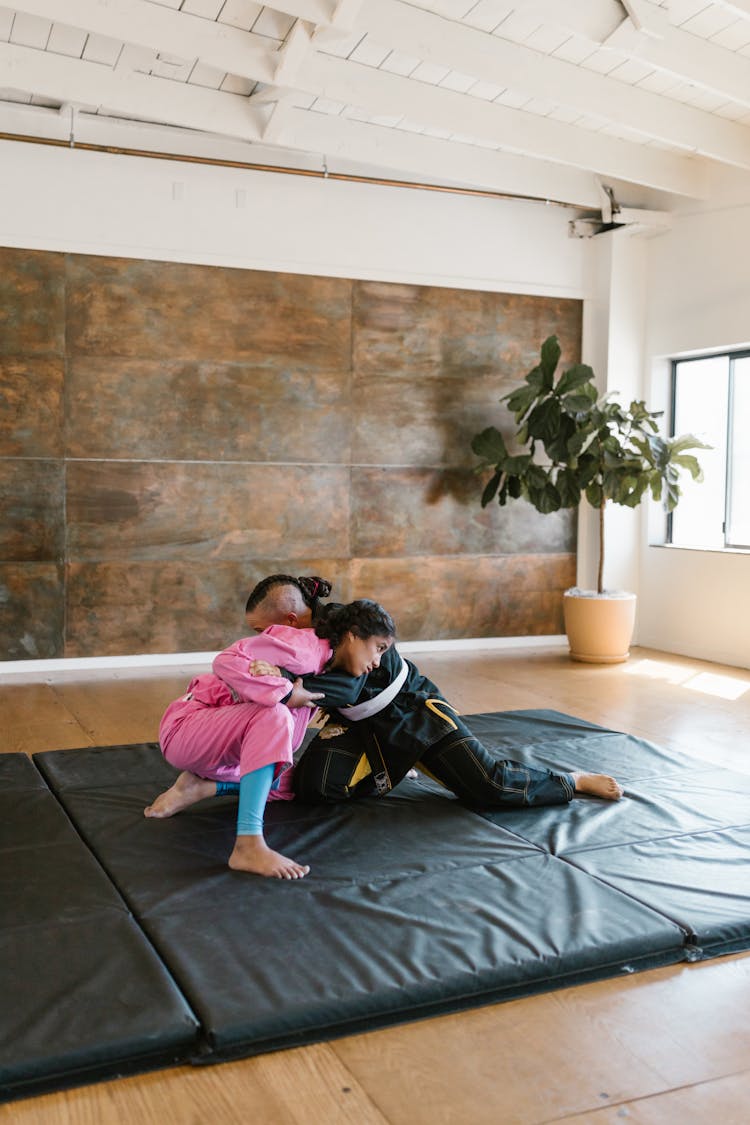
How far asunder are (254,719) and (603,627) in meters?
4.35

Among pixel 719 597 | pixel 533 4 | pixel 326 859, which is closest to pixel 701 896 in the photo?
pixel 326 859

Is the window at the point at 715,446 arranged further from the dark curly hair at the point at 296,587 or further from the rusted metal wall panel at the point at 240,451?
the dark curly hair at the point at 296,587

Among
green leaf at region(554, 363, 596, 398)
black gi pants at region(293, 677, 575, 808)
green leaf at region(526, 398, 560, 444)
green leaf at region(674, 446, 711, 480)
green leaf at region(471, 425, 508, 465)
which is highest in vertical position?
green leaf at region(554, 363, 596, 398)

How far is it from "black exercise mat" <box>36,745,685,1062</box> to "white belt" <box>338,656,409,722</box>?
32cm

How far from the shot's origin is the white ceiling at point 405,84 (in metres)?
4.78

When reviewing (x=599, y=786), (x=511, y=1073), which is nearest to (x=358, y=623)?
(x=599, y=786)

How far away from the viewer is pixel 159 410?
255 inches

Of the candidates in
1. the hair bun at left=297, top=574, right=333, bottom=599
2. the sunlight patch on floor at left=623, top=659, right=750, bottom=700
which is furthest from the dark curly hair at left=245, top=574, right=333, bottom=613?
the sunlight patch on floor at left=623, top=659, right=750, bottom=700

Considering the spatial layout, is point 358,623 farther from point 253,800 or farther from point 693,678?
point 693,678

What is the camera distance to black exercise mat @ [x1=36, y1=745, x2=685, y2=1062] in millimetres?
2152

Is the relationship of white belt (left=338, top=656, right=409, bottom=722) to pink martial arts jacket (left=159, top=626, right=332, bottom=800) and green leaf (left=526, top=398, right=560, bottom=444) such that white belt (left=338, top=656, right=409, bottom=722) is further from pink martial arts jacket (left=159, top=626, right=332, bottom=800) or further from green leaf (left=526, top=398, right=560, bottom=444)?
green leaf (left=526, top=398, right=560, bottom=444)

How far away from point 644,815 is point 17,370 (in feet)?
14.7

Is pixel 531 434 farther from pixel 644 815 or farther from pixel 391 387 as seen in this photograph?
pixel 644 815

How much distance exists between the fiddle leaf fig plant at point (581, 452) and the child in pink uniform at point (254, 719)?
3.93 m
